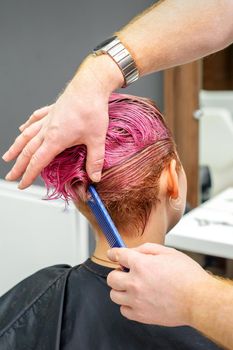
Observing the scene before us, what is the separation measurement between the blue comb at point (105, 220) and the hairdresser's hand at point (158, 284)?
2.9 inches

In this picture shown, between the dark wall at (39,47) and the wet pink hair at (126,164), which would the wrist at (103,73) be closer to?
the wet pink hair at (126,164)

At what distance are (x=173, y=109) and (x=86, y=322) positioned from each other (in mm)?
1698

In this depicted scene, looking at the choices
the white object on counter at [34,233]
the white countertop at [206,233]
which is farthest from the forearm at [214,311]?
the white countertop at [206,233]

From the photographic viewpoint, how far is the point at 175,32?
3.55 feet

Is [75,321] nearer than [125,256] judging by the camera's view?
No

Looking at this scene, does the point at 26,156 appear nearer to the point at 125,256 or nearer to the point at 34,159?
the point at 34,159

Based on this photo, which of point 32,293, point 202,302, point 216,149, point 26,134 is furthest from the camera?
point 216,149

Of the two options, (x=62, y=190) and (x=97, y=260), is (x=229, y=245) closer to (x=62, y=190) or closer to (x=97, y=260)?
(x=97, y=260)

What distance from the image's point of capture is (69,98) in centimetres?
95

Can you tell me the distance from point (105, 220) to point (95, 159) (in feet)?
0.40

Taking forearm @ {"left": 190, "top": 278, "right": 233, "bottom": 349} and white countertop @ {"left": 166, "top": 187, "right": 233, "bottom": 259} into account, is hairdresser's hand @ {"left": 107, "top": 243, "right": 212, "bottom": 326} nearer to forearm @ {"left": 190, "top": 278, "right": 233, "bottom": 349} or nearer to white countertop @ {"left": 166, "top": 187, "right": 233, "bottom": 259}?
forearm @ {"left": 190, "top": 278, "right": 233, "bottom": 349}

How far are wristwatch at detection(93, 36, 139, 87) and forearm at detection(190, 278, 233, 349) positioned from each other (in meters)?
0.47

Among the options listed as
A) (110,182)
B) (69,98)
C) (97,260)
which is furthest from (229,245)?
(69,98)

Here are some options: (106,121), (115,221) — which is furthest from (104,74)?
(115,221)
